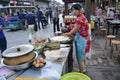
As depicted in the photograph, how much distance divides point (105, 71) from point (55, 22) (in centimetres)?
951

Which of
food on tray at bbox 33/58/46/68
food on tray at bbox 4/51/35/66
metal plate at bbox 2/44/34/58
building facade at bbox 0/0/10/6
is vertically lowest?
food on tray at bbox 33/58/46/68

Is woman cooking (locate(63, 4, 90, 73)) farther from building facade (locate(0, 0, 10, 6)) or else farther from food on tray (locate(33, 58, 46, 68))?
building facade (locate(0, 0, 10, 6))

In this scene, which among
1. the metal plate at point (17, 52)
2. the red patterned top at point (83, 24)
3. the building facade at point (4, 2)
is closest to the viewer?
the metal plate at point (17, 52)

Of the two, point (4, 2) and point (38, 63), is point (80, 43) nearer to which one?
point (38, 63)

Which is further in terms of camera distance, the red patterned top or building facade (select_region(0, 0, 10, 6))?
building facade (select_region(0, 0, 10, 6))

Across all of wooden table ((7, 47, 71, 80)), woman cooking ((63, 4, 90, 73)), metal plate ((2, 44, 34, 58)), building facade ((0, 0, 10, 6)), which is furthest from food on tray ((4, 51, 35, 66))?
building facade ((0, 0, 10, 6))

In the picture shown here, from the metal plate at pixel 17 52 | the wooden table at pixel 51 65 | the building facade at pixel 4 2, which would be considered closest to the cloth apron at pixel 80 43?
the wooden table at pixel 51 65

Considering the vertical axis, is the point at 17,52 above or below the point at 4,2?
below

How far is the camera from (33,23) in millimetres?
13195

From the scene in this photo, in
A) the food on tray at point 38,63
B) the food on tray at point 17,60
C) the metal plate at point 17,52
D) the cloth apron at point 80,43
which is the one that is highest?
the metal plate at point 17,52

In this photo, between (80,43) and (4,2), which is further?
(4,2)

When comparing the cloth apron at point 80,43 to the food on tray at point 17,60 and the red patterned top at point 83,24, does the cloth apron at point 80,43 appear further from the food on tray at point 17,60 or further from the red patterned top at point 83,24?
the food on tray at point 17,60

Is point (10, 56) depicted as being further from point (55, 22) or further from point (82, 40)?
Answer: point (55, 22)

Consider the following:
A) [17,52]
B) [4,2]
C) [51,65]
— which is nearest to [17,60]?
[17,52]
